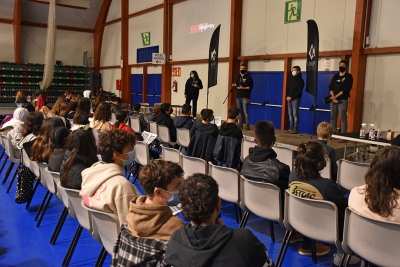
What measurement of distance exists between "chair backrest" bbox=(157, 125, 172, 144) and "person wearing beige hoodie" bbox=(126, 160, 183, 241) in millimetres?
4371

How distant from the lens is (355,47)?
23.4 feet

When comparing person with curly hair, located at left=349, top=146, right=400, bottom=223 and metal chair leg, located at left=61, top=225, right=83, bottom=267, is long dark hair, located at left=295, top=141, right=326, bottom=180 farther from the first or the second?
metal chair leg, located at left=61, top=225, right=83, bottom=267

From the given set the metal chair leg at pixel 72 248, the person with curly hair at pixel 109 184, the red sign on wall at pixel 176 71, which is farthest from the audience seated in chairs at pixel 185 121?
the red sign on wall at pixel 176 71

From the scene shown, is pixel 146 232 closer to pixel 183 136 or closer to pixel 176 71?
pixel 183 136

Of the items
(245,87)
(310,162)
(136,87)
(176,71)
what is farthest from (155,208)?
(136,87)

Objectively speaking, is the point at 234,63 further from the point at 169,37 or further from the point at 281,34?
the point at 169,37

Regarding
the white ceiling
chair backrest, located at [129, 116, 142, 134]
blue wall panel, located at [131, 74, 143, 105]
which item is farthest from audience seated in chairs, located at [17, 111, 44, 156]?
the white ceiling

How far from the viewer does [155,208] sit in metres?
1.72

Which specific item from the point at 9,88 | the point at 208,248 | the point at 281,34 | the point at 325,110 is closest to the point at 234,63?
the point at 281,34

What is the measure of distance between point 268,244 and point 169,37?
10.9 meters

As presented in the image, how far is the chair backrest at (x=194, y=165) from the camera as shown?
386 cm

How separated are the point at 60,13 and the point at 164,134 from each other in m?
12.9

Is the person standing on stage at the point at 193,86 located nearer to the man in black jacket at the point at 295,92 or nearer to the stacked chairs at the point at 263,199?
the man in black jacket at the point at 295,92

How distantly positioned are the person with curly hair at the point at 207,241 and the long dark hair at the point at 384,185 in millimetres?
991
